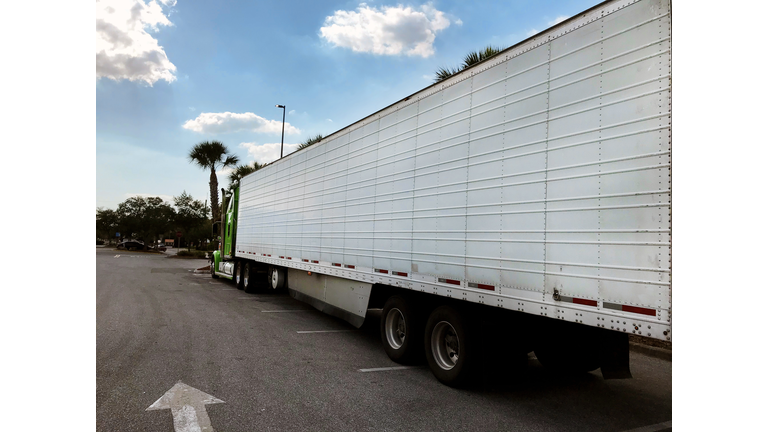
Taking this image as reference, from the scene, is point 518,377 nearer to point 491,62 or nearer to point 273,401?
point 273,401

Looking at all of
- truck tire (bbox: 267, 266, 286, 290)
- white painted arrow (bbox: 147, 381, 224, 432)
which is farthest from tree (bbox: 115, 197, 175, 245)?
white painted arrow (bbox: 147, 381, 224, 432)

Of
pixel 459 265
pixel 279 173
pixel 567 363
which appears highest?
pixel 279 173

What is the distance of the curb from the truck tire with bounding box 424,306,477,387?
3821 millimetres

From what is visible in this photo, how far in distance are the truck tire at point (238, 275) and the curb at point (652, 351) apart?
12.6 m

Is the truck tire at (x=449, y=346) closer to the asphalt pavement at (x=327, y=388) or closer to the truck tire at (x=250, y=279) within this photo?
the asphalt pavement at (x=327, y=388)

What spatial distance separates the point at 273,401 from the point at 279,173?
27.1 feet

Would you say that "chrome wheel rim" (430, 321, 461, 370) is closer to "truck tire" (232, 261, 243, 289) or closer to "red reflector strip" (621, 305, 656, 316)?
"red reflector strip" (621, 305, 656, 316)

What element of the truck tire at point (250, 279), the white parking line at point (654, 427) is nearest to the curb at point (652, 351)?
the white parking line at point (654, 427)

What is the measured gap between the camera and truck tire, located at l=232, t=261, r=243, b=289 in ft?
52.3

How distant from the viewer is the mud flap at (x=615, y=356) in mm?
4188

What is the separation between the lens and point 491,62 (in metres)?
5.18

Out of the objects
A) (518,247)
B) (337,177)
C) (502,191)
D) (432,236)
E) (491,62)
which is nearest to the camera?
(518,247)

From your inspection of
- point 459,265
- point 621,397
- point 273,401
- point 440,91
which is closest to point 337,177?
point 440,91

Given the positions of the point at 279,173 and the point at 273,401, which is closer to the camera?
the point at 273,401
